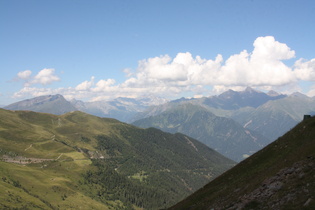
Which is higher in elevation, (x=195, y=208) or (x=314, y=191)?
(x=314, y=191)

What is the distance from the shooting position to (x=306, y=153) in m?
41.1

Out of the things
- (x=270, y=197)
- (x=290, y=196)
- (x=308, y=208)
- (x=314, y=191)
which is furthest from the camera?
(x=270, y=197)

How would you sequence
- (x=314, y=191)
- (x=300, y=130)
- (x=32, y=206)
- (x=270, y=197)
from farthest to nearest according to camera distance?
(x=32, y=206)
(x=300, y=130)
(x=270, y=197)
(x=314, y=191)

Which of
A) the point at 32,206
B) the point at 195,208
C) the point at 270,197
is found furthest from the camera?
the point at 32,206

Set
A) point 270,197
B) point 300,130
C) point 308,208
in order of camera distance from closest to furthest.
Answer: point 308,208 → point 270,197 → point 300,130

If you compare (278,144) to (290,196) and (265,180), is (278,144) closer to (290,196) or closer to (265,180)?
(265,180)

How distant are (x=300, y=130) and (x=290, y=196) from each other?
119ft

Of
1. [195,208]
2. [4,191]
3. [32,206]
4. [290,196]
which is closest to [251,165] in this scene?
[195,208]

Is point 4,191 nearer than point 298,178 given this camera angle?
No

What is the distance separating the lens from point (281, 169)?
133ft

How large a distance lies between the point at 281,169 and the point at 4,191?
198 m

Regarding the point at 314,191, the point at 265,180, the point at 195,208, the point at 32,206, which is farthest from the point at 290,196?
the point at 32,206

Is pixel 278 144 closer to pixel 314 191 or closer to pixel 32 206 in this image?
pixel 314 191

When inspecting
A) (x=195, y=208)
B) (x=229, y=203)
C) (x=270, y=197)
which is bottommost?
(x=195, y=208)
